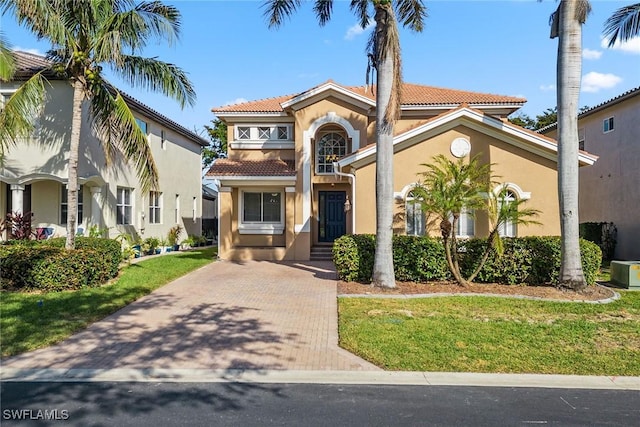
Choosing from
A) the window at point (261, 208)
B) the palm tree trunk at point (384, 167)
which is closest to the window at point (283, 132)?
the window at point (261, 208)

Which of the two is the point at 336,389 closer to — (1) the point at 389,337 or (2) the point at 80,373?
(1) the point at 389,337

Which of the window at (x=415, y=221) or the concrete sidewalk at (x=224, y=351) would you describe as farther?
the window at (x=415, y=221)

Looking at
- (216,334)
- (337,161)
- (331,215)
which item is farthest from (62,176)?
(216,334)

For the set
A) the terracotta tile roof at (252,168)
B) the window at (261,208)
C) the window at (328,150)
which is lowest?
the window at (261,208)

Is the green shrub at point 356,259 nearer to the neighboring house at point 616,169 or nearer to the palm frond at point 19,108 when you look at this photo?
the palm frond at point 19,108

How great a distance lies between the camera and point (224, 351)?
21.3 feet

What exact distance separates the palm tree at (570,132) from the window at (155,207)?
1810cm

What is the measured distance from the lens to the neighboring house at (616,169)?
1725 cm

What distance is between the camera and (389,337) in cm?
706

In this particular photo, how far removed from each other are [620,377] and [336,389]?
12.7 ft

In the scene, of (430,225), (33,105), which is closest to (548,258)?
(430,225)

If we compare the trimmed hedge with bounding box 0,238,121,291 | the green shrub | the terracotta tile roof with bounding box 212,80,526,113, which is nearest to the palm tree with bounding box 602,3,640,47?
the terracotta tile roof with bounding box 212,80,526,113

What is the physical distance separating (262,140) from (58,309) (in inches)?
469

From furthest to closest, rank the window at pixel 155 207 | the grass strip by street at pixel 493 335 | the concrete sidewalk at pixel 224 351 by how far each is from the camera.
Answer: the window at pixel 155 207
the grass strip by street at pixel 493 335
the concrete sidewalk at pixel 224 351
